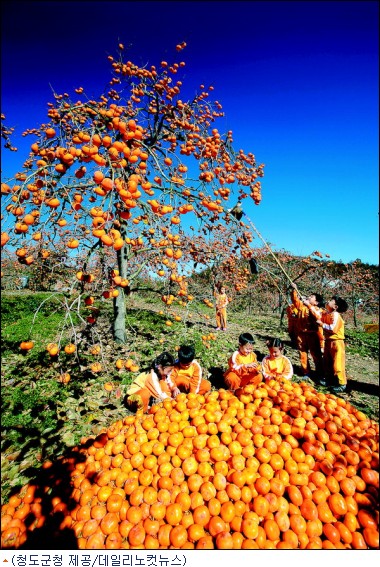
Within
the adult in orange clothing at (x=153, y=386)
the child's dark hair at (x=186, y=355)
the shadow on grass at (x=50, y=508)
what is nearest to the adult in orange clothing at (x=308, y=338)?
the child's dark hair at (x=186, y=355)

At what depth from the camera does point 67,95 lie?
12.3 ft

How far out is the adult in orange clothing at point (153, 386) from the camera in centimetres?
380

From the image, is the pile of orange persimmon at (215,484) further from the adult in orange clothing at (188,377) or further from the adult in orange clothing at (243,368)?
the adult in orange clothing at (243,368)

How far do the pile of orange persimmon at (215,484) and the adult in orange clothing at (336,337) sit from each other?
1953 millimetres

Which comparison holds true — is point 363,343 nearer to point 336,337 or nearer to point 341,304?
point 336,337

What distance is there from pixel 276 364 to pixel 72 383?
3.50 meters

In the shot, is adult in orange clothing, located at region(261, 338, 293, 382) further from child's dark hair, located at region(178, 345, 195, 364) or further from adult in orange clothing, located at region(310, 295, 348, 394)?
child's dark hair, located at region(178, 345, 195, 364)

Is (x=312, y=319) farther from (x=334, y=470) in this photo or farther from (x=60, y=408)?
(x=60, y=408)

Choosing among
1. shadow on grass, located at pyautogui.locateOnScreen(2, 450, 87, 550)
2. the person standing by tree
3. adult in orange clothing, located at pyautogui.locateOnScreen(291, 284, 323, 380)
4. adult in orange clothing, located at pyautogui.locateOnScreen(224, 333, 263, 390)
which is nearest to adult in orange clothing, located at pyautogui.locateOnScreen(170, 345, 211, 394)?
adult in orange clothing, located at pyautogui.locateOnScreen(224, 333, 263, 390)

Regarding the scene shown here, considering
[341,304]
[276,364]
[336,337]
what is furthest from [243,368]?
[341,304]

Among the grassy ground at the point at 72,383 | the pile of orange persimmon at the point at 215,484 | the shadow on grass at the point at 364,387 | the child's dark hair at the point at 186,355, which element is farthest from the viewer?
the shadow on grass at the point at 364,387

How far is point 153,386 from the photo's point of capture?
3.90 meters

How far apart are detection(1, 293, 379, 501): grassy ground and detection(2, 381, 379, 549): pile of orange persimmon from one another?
18.0 inches

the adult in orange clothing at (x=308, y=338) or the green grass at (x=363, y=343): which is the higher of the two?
the adult in orange clothing at (x=308, y=338)
